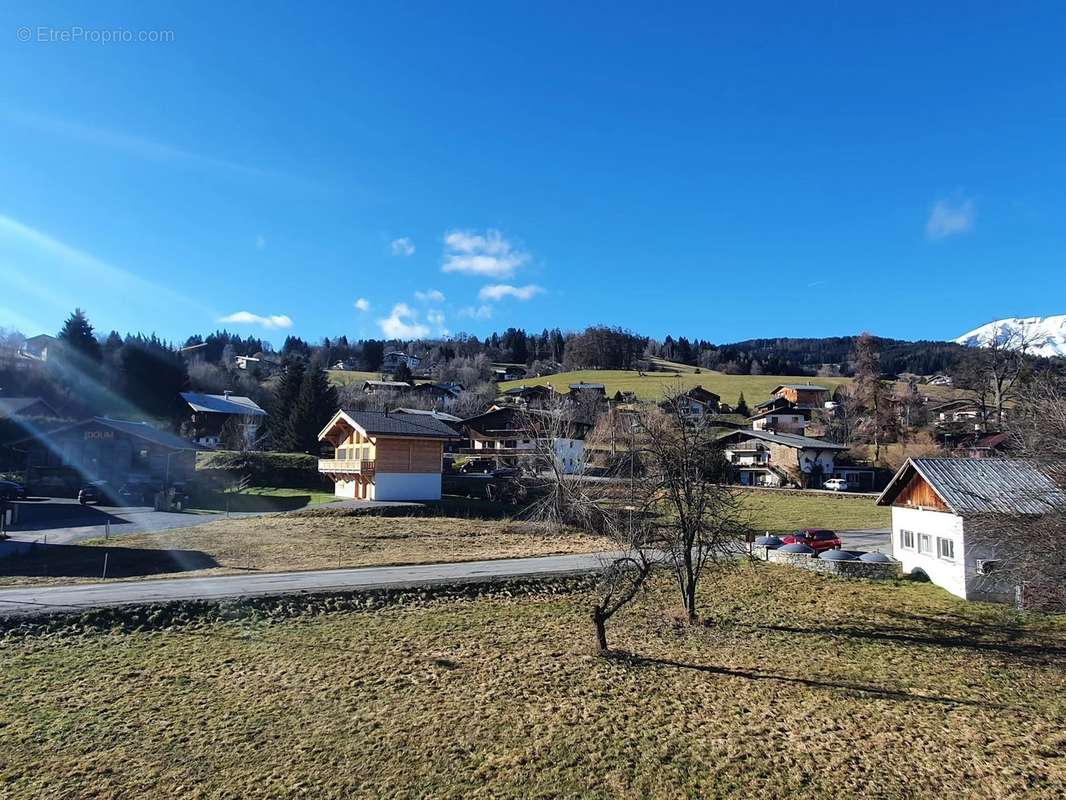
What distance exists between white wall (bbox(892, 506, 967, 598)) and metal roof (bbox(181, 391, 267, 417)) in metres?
68.5

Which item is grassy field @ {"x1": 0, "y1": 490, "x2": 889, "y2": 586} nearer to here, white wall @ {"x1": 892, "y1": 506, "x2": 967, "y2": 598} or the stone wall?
the stone wall

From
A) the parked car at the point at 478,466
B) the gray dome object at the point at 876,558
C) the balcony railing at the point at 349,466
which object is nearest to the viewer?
the gray dome object at the point at 876,558

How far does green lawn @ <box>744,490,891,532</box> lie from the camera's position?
41.3 meters

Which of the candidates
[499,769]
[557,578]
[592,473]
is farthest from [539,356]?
[499,769]

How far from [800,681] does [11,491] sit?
46.7 meters

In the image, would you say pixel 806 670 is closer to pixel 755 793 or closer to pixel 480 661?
pixel 755 793

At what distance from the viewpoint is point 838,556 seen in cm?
2772

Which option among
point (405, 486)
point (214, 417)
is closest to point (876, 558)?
point (405, 486)

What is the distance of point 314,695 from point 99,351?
78742 millimetres

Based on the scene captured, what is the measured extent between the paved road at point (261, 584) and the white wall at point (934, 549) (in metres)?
13.5

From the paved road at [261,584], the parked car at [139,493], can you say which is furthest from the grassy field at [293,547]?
the parked car at [139,493]

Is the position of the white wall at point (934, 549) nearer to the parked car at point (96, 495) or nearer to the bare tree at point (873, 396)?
the parked car at point (96, 495)

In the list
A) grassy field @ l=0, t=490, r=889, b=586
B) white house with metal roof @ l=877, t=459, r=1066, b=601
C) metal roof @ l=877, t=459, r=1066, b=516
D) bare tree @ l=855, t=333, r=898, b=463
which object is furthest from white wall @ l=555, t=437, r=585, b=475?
bare tree @ l=855, t=333, r=898, b=463

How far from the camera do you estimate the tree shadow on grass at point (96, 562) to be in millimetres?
22109
